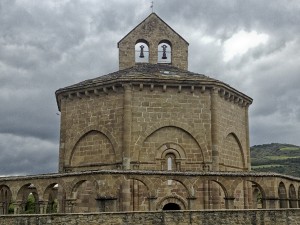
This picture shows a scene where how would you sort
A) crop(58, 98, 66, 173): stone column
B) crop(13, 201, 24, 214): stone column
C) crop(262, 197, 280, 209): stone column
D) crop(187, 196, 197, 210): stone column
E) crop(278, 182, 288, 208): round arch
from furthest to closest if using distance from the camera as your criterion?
crop(58, 98, 66, 173): stone column, crop(13, 201, 24, 214): stone column, crop(278, 182, 288, 208): round arch, crop(262, 197, 280, 209): stone column, crop(187, 196, 197, 210): stone column

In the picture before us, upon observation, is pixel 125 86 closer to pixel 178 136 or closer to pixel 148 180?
pixel 178 136

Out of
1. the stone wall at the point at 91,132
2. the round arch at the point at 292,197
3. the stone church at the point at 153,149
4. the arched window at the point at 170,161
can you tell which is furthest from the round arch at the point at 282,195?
the stone wall at the point at 91,132

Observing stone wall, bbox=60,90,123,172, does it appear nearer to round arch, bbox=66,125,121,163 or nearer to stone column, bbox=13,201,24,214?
round arch, bbox=66,125,121,163

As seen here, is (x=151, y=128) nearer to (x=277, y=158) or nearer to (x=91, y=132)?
(x=91, y=132)

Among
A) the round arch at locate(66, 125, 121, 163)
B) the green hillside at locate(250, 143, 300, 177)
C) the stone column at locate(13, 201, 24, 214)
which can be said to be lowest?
the stone column at locate(13, 201, 24, 214)

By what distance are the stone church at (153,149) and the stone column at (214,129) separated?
0.16 feet

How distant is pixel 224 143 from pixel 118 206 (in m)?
6.88

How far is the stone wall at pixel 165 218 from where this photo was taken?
53.9 feet

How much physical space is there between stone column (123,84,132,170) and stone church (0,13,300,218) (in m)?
0.05

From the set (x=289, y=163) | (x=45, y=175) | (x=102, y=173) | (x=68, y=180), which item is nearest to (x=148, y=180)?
(x=102, y=173)

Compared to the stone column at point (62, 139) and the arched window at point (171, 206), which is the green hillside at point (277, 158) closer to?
the arched window at point (171, 206)

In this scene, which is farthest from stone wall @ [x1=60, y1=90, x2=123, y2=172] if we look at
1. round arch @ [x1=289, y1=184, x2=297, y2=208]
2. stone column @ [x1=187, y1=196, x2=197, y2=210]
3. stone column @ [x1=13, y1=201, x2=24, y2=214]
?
round arch @ [x1=289, y1=184, x2=297, y2=208]

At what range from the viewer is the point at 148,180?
19.4 m

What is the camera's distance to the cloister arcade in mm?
19125
